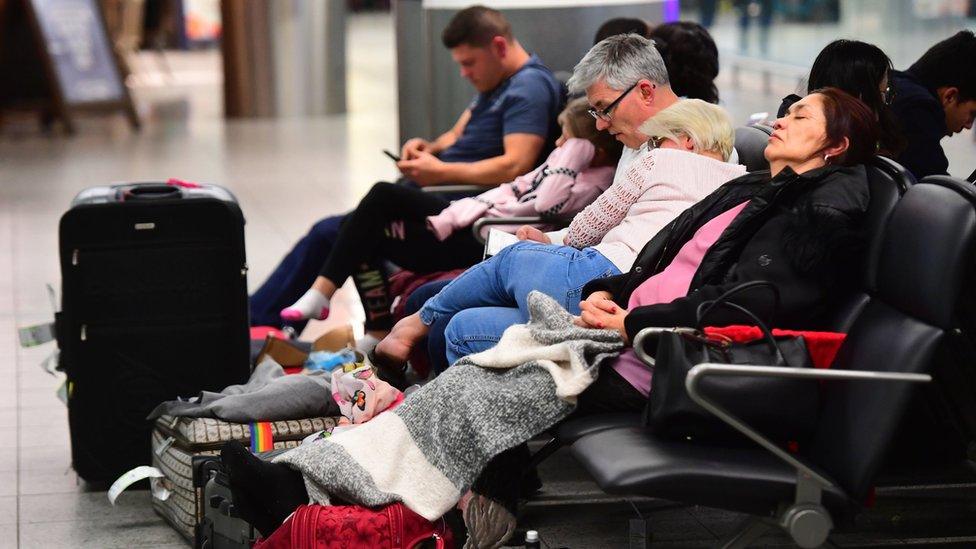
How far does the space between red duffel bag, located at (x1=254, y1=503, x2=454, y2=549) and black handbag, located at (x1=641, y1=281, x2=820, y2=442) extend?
64cm

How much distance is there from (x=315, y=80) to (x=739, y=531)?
1065 cm

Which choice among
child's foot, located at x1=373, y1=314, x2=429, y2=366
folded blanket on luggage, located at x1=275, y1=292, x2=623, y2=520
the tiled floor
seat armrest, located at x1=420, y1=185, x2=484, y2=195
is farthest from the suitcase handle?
seat armrest, located at x1=420, y1=185, x2=484, y2=195

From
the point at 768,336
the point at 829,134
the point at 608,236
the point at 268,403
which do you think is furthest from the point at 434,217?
the point at 768,336

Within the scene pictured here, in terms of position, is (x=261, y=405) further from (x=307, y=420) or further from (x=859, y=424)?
(x=859, y=424)

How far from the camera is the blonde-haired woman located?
11.6 feet

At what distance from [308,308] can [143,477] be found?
111cm

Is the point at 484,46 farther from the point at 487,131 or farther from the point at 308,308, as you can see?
the point at 308,308

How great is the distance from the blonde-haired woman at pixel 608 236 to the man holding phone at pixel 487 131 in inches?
47.6

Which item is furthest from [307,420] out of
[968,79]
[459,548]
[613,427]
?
[968,79]

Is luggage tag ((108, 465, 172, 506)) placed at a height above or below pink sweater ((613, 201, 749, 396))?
below

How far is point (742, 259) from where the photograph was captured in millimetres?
2934

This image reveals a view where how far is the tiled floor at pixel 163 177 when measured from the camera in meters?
3.65

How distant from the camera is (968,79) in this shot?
4.00 m

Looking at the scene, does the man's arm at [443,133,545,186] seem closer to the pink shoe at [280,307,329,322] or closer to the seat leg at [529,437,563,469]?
the pink shoe at [280,307,329,322]
